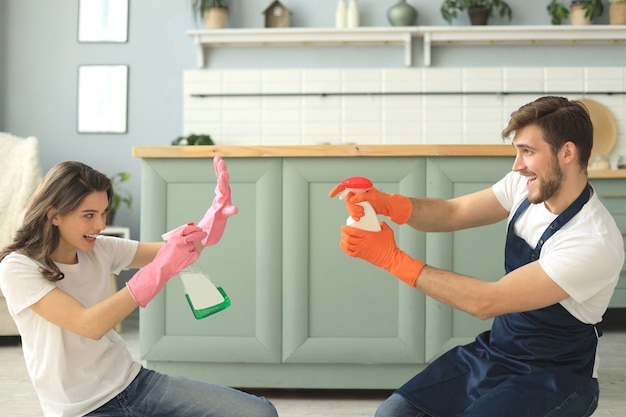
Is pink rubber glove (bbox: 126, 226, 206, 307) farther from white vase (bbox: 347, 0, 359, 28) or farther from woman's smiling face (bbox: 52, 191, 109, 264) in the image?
white vase (bbox: 347, 0, 359, 28)

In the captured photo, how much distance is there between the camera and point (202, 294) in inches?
62.9

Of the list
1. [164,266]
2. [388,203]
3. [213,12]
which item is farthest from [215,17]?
[164,266]

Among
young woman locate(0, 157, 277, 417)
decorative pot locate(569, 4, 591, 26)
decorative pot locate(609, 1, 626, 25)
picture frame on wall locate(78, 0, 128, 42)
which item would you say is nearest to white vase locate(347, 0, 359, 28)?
decorative pot locate(569, 4, 591, 26)

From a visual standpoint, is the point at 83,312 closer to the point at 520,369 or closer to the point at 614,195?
the point at 520,369

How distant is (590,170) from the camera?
334 centimetres

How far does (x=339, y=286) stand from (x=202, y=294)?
79cm

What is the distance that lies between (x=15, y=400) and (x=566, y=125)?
200 centimetres

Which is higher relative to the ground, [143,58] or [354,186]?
[143,58]

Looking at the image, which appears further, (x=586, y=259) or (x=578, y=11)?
(x=578, y=11)

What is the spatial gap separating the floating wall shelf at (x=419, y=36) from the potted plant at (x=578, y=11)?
0.08 m

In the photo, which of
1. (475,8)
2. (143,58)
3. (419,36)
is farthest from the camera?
(143,58)

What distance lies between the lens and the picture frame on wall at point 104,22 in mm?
4281

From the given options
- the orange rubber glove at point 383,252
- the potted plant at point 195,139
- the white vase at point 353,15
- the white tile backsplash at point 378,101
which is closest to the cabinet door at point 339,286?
the orange rubber glove at point 383,252

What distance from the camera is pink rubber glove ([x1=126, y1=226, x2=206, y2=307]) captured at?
54.5 inches
